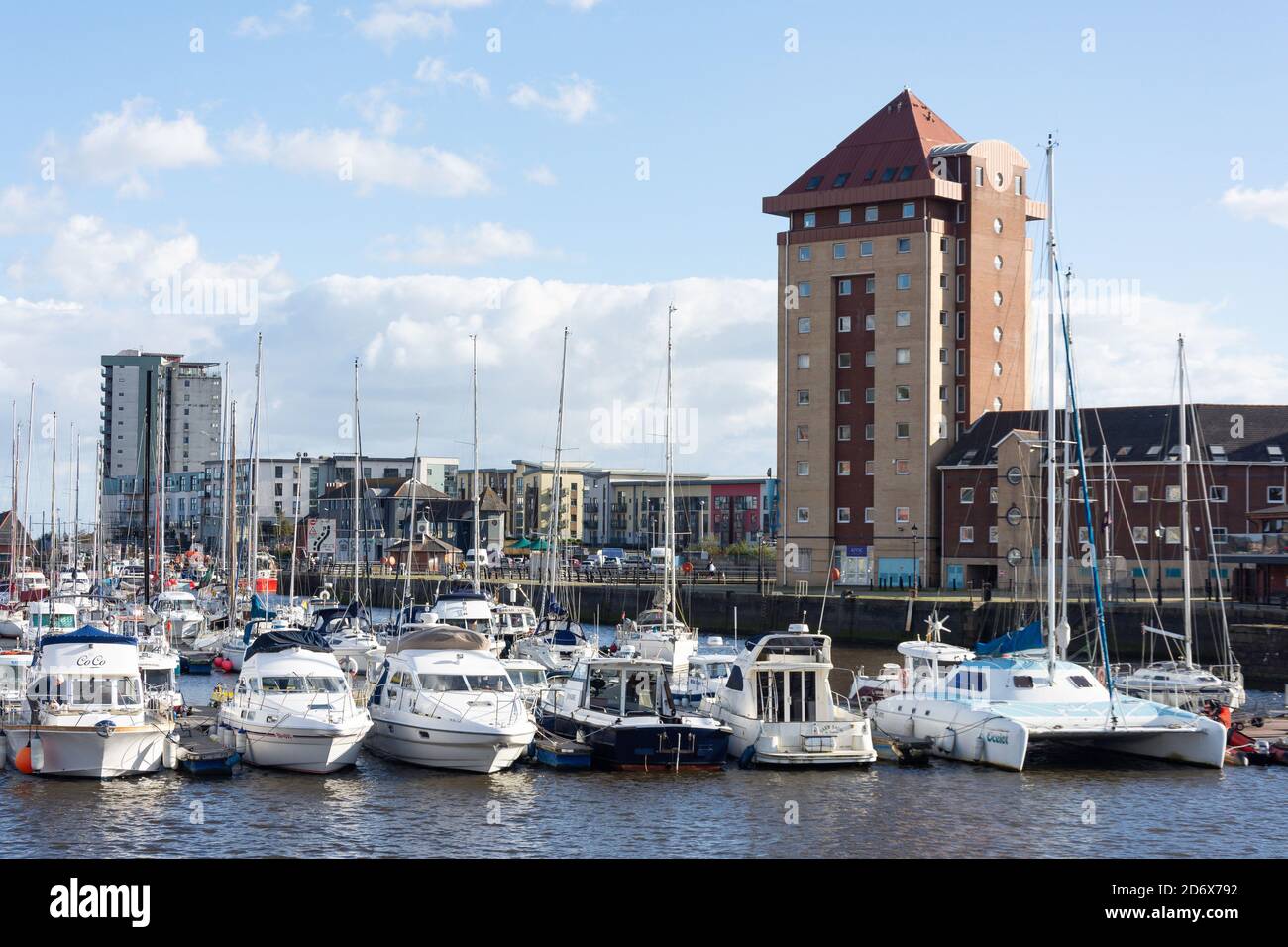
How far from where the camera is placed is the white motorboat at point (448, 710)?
38.9m

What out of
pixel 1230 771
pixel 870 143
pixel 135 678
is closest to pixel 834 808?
pixel 1230 771

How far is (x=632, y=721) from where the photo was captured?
134ft

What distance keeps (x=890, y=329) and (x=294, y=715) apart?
7212 cm

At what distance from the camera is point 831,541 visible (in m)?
107

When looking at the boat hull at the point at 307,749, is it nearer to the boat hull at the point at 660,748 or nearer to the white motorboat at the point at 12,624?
the boat hull at the point at 660,748

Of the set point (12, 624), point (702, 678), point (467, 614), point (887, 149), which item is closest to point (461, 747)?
point (702, 678)

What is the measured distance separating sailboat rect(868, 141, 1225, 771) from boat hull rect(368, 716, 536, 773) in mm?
12648

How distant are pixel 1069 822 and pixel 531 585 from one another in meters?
88.9

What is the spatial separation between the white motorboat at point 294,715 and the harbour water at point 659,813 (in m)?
0.55

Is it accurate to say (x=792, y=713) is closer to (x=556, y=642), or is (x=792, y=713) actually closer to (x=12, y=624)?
(x=556, y=642)

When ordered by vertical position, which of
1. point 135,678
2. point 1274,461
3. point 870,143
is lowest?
point 135,678

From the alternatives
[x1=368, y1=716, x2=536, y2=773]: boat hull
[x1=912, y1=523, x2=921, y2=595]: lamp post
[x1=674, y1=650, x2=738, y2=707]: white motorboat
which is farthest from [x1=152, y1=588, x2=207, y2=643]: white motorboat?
[x1=912, y1=523, x2=921, y2=595]: lamp post

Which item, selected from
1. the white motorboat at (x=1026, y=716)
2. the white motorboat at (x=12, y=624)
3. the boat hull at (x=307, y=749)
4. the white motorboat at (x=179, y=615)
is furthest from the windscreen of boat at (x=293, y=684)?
the white motorboat at (x=12, y=624)
